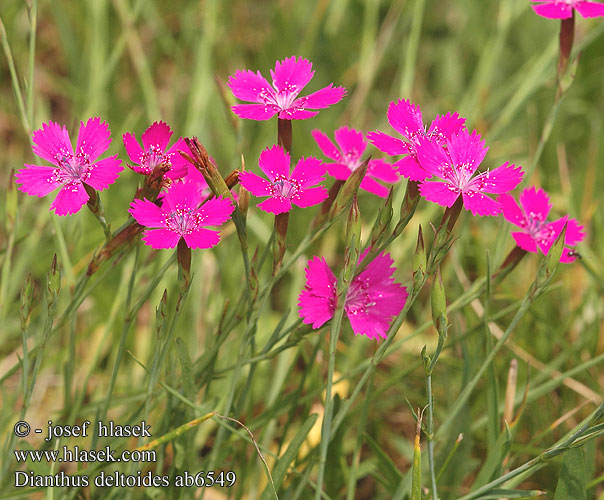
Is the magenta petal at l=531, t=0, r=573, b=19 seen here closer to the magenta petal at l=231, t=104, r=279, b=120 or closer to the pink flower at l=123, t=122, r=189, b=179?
the magenta petal at l=231, t=104, r=279, b=120

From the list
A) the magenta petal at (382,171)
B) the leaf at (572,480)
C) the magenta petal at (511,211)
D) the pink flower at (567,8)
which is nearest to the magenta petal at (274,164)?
the magenta petal at (382,171)

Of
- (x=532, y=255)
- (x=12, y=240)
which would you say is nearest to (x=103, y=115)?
(x=12, y=240)

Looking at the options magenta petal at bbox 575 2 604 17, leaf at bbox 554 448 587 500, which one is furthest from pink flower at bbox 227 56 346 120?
leaf at bbox 554 448 587 500

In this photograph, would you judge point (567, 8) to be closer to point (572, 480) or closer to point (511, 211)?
point (511, 211)

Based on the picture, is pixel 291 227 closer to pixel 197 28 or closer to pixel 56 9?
pixel 197 28

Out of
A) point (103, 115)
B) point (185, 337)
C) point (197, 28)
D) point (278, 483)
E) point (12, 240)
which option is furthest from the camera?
point (197, 28)

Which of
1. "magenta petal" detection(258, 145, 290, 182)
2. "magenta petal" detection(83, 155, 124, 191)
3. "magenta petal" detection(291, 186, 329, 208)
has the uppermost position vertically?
"magenta petal" detection(258, 145, 290, 182)
